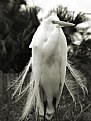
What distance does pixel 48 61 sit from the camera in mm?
2033

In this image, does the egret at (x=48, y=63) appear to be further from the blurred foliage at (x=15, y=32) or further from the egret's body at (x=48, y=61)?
the blurred foliage at (x=15, y=32)

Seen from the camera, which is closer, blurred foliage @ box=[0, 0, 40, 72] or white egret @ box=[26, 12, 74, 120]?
white egret @ box=[26, 12, 74, 120]

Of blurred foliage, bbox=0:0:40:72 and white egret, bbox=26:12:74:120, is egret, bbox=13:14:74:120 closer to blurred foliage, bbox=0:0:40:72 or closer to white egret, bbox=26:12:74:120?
white egret, bbox=26:12:74:120

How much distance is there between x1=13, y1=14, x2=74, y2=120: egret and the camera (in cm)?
192

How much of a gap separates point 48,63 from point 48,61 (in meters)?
0.01

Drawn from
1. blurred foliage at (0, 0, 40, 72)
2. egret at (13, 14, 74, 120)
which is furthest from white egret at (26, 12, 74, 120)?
blurred foliage at (0, 0, 40, 72)

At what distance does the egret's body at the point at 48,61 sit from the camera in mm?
1914

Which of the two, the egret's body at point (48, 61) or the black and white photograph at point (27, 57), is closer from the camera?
the egret's body at point (48, 61)

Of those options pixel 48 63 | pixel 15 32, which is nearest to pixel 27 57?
pixel 15 32

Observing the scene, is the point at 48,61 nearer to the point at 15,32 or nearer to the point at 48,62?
the point at 48,62

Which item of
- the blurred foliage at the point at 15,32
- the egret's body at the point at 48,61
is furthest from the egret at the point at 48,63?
the blurred foliage at the point at 15,32

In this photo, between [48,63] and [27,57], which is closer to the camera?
[48,63]

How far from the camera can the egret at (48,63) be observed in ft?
6.28

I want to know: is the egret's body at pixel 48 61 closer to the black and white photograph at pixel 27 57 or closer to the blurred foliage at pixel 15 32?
the black and white photograph at pixel 27 57
